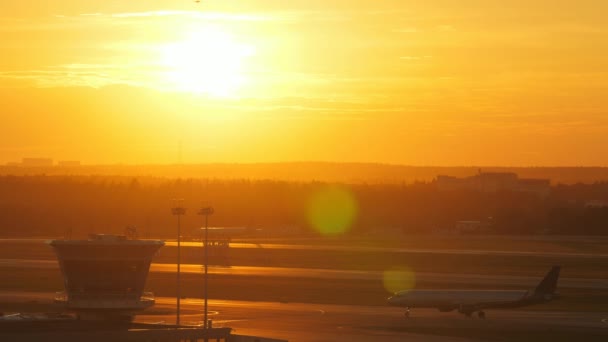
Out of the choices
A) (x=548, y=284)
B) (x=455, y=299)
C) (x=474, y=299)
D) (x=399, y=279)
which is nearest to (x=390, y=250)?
(x=399, y=279)

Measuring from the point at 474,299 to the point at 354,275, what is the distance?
28743 mm

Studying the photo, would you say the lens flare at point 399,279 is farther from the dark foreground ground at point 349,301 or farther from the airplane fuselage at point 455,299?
the airplane fuselage at point 455,299

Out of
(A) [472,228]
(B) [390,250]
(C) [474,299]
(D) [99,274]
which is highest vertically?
(A) [472,228]

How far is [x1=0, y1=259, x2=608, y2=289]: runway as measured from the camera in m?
94.3

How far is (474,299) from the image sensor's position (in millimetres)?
72938

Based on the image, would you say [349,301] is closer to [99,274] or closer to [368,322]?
[368,322]

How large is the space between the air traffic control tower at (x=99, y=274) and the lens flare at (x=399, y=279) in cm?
3343

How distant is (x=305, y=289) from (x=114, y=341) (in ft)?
139

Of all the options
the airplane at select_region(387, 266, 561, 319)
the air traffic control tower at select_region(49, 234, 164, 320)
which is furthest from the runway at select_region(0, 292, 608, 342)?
the air traffic control tower at select_region(49, 234, 164, 320)

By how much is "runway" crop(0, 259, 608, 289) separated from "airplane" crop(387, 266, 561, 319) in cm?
1676

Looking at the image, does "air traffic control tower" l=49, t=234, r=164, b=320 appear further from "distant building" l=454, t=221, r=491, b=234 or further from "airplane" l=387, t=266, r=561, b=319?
"distant building" l=454, t=221, r=491, b=234

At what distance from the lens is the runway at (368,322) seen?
61.2 meters

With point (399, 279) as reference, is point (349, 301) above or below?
below

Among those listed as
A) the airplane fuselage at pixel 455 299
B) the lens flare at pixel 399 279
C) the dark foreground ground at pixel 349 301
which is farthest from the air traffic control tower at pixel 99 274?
the lens flare at pixel 399 279
